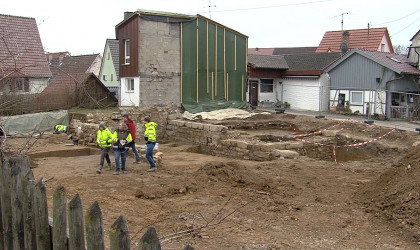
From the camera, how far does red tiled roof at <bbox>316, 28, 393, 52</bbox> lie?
1638 inches

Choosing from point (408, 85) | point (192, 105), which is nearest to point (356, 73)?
point (408, 85)

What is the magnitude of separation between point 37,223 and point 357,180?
926 cm

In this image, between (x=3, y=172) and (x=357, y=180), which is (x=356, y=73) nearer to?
(x=357, y=180)

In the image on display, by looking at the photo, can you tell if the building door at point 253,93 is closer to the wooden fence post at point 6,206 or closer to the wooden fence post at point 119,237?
the wooden fence post at point 6,206

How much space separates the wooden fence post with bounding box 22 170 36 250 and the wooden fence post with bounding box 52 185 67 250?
48cm

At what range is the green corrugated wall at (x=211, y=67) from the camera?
26.7 meters

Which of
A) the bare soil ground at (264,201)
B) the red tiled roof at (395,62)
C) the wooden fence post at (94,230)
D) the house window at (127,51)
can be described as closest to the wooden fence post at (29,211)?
the wooden fence post at (94,230)

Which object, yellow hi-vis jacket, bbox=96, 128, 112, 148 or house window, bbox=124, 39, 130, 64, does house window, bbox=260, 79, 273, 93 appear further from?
yellow hi-vis jacket, bbox=96, 128, 112, 148

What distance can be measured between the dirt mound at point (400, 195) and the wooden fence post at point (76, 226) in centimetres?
531

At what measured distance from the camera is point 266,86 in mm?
35781

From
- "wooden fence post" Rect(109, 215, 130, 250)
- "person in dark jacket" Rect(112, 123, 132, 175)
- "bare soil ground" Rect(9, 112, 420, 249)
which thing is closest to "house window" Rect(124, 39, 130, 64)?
"bare soil ground" Rect(9, 112, 420, 249)

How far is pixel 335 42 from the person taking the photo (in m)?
43.1

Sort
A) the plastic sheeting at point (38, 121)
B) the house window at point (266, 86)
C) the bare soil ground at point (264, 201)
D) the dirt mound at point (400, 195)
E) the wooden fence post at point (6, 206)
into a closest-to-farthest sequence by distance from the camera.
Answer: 1. the wooden fence post at point (6, 206)
2. the bare soil ground at point (264, 201)
3. the dirt mound at point (400, 195)
4. the plastic sheeting at point (38, 121)
5. the house window at point (266, 86)

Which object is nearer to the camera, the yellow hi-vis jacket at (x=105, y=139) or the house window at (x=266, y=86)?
the yellow hi-vis jacket at (x=105, y=139)
